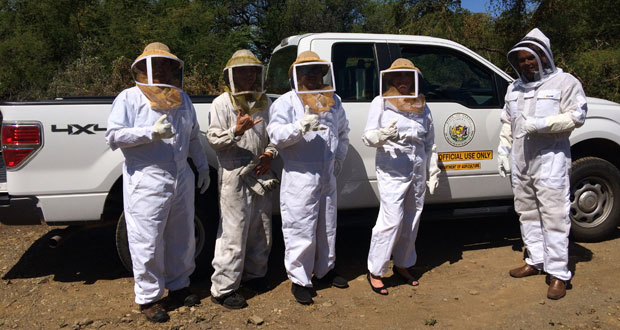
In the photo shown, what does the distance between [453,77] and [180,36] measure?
11540 mm

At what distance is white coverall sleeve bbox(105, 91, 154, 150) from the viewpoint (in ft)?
11.2

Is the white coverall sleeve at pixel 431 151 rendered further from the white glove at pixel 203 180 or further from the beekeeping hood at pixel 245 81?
the white glove at pixel 203 180

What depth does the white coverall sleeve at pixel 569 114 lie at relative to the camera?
3.97 m

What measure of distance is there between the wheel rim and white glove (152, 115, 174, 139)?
4.09 meters

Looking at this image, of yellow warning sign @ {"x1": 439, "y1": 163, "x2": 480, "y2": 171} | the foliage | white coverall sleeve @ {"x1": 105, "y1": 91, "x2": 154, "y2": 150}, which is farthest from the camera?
the foliage

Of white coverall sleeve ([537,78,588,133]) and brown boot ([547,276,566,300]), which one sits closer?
white coverall sleeve ([537,78,588,133])

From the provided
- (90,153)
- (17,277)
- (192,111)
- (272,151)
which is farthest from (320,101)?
(17,277)

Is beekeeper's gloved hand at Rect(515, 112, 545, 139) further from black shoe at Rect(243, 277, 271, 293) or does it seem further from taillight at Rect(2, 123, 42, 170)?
taillight at Rect(2, 123, 42, 170)

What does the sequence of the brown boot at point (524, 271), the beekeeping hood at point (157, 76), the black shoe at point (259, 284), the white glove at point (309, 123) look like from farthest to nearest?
1. the brown boot at point (524, 271)
2. the black shoe at point (259, 284)
3. the white glove at point (309, 123)
4. the beekeeping hood at point (157, 76)

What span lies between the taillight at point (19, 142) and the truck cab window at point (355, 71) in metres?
2.54

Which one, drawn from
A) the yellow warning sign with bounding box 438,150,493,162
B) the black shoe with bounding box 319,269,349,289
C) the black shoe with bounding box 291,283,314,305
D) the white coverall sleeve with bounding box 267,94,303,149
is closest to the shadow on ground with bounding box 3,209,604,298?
the black shoe with bounding box 319,269,349,289

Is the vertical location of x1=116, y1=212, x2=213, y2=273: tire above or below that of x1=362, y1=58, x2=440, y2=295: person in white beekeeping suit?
below

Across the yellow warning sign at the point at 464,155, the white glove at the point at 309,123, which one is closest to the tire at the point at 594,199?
the yellow warning sign at the point at 464,155

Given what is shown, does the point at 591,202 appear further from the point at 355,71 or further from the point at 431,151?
the point at 355,71
